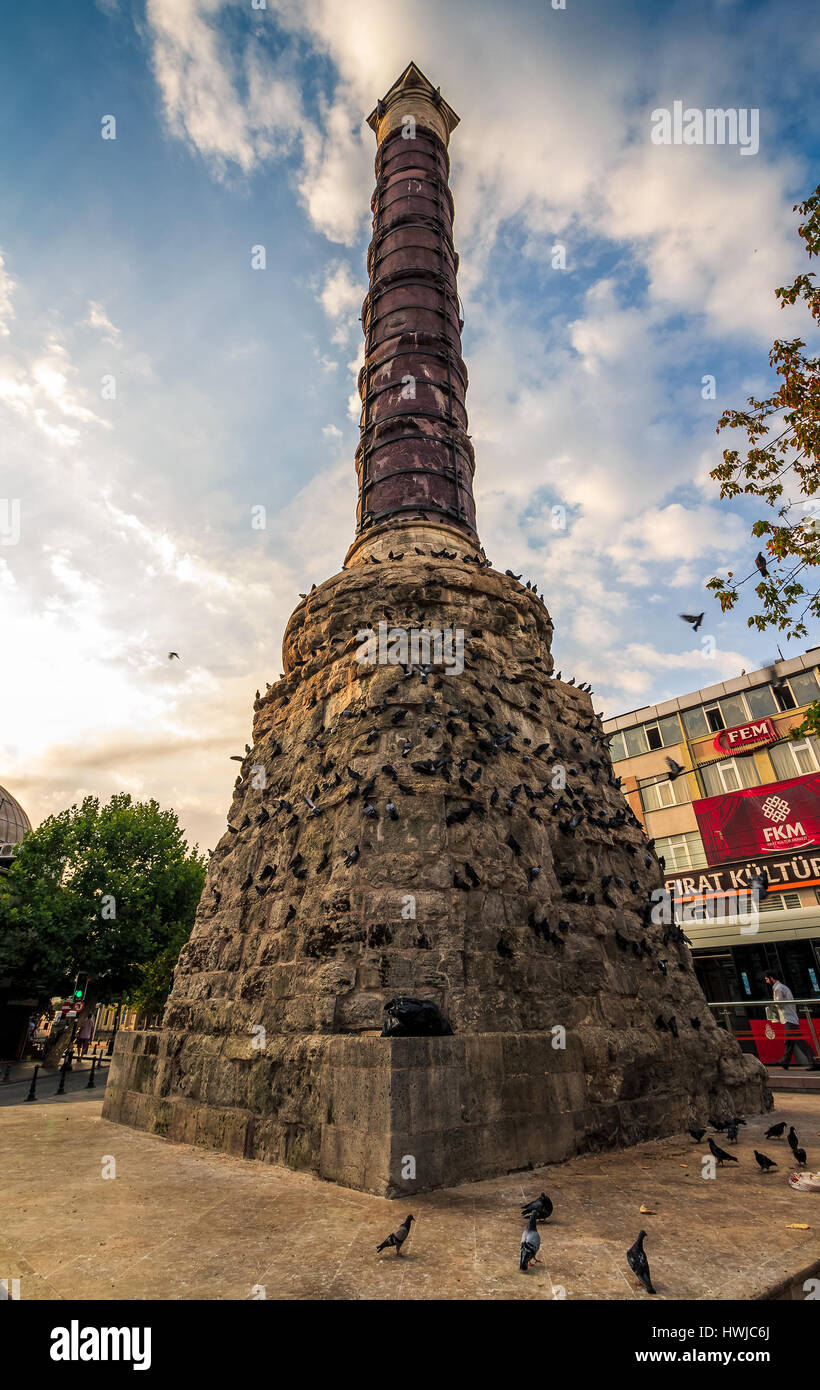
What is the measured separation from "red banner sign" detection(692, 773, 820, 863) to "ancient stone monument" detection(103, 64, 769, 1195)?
59.2 feet

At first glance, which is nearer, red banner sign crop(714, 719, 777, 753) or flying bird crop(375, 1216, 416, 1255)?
flying bird crop(375, 1216, 416, 1255)

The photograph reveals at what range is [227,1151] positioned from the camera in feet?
24.5

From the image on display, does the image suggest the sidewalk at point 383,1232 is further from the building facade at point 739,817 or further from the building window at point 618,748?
the building window at point 618,748

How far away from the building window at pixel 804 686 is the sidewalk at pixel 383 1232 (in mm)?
24738

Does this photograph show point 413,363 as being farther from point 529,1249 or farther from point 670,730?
point 670,730

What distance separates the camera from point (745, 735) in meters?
28.8

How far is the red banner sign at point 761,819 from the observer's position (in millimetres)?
25391

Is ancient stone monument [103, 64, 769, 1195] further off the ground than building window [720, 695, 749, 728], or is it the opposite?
building window [720, 695, 749, 728]

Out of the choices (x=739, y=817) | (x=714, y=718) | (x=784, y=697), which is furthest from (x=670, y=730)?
(x=739, y=817)

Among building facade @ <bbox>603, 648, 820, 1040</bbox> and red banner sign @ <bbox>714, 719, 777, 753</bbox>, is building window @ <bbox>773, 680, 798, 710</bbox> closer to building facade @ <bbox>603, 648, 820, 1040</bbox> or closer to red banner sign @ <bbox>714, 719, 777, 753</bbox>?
building facade @ <bbox>603, 648, 820, 1040</bbox>

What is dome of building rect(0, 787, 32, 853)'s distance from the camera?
3935 cm

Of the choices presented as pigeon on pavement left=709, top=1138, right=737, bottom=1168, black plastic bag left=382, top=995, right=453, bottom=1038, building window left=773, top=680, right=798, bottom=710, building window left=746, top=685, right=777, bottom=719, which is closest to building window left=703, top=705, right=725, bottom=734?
building window left=746, top=685, right=777, bottom=719
